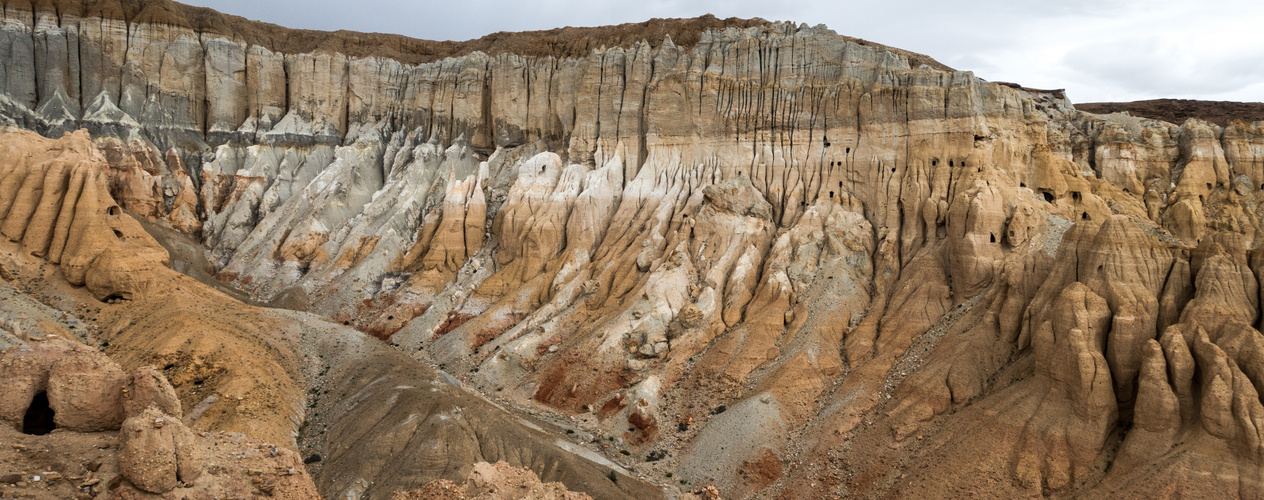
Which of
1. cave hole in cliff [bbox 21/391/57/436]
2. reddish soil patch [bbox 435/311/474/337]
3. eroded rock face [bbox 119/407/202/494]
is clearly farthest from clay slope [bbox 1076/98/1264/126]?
cave hole in cliff [bbox 21/391/57/436]

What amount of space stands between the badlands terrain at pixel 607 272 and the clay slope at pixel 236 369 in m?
0.17

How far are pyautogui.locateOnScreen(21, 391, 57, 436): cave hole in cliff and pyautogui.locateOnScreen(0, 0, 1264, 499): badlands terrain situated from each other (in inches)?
4.9

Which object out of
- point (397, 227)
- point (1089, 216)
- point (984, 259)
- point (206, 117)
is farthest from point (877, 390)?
point (206, 117)

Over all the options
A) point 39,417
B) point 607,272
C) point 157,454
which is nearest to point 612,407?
point 607,272

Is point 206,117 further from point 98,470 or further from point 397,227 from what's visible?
point 98,470

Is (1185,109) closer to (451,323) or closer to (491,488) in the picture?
(451,323)

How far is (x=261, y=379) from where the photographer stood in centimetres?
2712

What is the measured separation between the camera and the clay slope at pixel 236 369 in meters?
21.8

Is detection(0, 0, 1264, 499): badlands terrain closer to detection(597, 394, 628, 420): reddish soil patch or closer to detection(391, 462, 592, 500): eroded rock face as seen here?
detection(391, 462, 592, 500): eroded rock face

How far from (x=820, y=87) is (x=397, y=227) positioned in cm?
3250

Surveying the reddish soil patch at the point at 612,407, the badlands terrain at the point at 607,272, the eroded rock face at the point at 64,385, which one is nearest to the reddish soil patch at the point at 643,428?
the badlands terrain at the point at 607,272

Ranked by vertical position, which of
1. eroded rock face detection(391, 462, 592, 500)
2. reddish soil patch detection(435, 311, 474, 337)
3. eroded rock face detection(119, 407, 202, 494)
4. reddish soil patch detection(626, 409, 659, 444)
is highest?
eroded rock face detection(119, 407, 202, 494)

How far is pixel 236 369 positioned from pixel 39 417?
1080cm

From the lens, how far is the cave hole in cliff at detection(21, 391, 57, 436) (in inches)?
624
